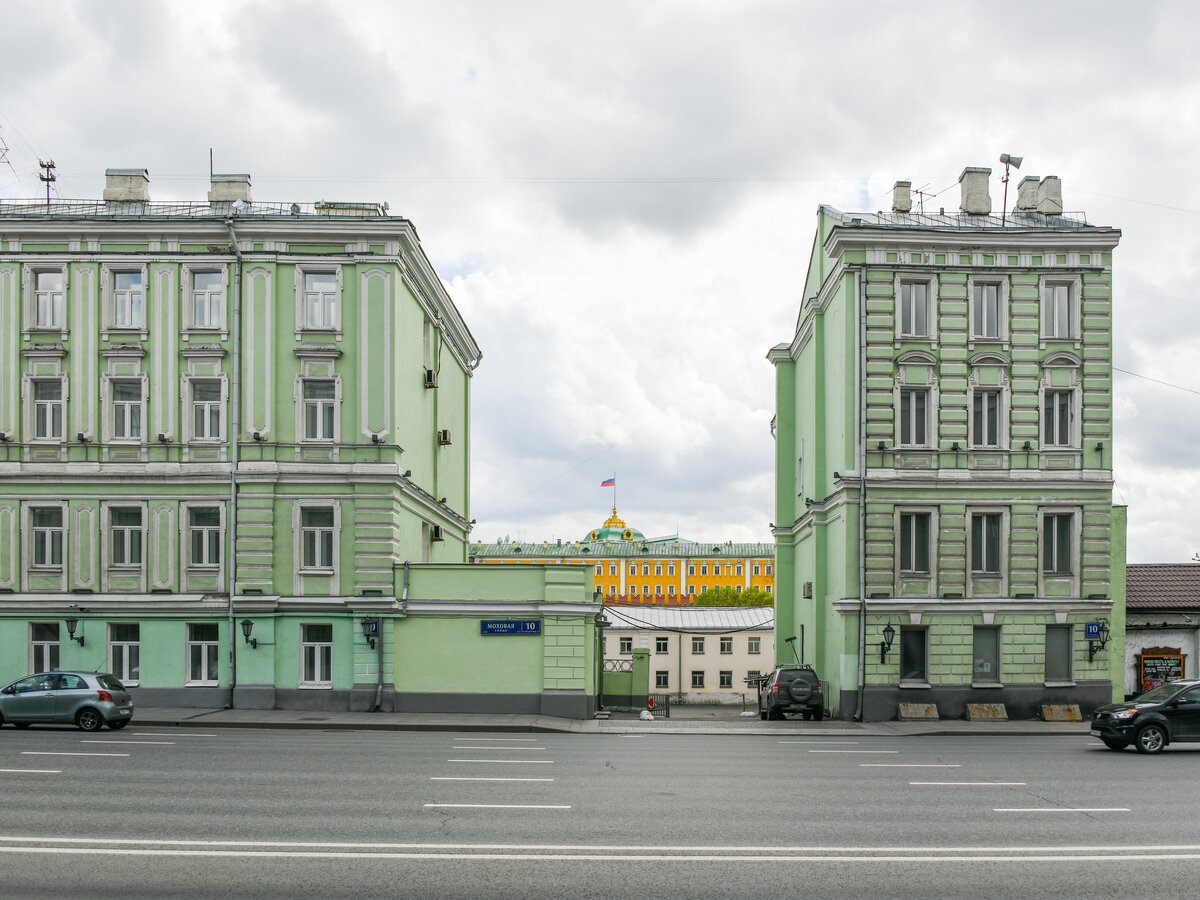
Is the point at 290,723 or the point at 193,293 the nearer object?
the point at 290,723

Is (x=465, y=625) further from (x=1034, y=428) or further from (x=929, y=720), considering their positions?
(x=1034, y=428)

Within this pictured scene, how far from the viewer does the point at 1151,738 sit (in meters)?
24.2

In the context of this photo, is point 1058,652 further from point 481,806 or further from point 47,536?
point 47,536

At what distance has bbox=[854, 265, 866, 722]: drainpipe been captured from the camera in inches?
1335

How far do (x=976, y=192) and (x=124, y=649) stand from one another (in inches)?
1169

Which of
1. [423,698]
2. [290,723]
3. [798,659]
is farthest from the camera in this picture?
[798,659]

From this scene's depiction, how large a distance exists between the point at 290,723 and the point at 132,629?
22.9 ft

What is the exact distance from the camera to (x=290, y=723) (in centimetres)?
2950

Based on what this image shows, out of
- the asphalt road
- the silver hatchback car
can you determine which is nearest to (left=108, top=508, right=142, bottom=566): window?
the silver hatchback car

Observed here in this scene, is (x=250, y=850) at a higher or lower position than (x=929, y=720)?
higher

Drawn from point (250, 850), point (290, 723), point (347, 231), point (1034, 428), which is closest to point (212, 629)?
point (290, 723)

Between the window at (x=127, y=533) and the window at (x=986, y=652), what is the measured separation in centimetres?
2463

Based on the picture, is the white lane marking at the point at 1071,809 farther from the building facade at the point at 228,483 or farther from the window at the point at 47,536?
the window at the point at 47,536

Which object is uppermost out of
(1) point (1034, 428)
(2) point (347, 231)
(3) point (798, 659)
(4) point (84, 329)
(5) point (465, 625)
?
(2) point (347, 231)
